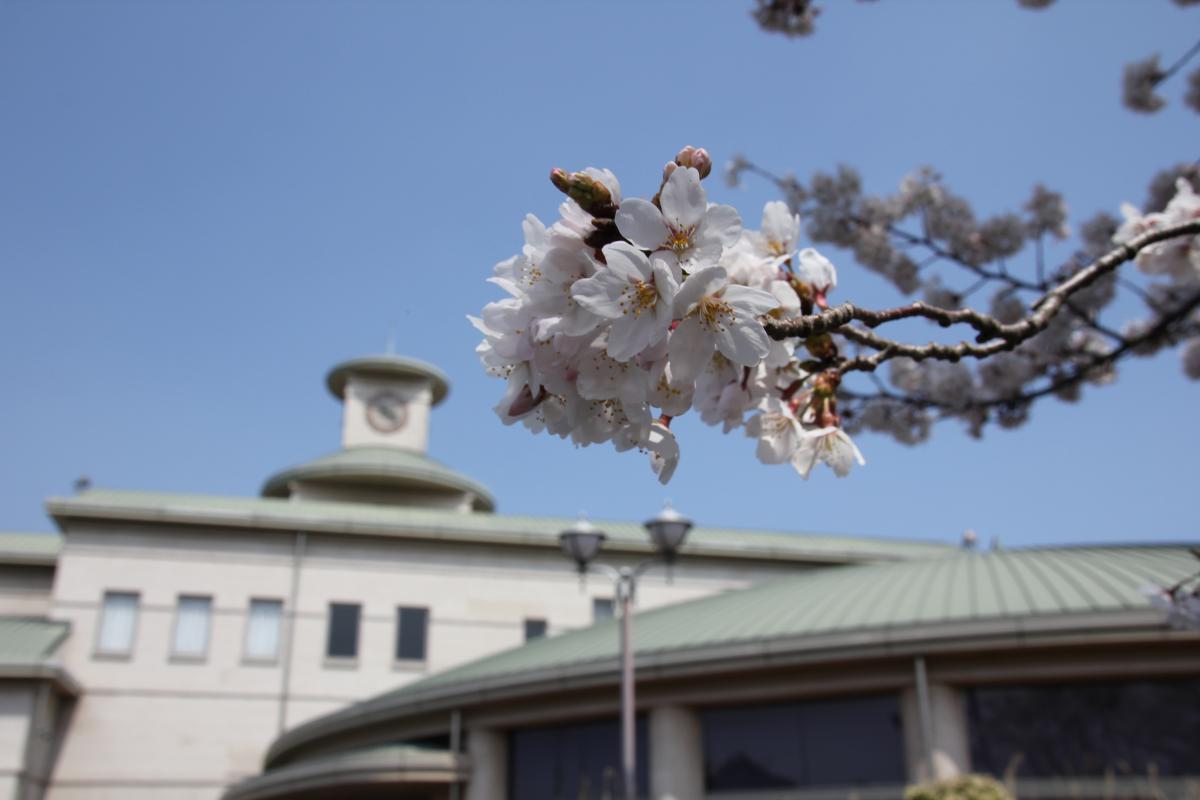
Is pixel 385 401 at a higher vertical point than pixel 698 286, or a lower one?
higher

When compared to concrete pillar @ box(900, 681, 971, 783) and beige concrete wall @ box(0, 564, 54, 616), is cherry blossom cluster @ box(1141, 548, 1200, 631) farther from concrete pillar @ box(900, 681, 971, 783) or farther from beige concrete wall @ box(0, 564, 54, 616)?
beige concrete wall @ box(0, 564, 54, 616)

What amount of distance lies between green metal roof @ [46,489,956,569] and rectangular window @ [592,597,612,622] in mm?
1535

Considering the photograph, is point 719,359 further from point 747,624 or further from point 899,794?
point 747,624

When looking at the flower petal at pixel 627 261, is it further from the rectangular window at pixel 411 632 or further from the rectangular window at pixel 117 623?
the rectangular window at pixel 117 623

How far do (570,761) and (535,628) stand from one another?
12358mm

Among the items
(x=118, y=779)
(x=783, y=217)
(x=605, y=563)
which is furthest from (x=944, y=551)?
(x=783, y=217)

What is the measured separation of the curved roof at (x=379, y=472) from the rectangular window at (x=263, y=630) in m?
5.29

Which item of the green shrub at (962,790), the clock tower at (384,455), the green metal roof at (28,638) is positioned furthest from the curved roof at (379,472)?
the green shrub at (962,790)

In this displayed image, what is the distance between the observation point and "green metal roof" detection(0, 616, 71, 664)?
2525 cm

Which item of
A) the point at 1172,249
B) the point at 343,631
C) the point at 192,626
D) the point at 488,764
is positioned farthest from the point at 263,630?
the point at 1172,249

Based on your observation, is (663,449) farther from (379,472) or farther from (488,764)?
(379,472)

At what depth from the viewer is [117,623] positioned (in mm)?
28109

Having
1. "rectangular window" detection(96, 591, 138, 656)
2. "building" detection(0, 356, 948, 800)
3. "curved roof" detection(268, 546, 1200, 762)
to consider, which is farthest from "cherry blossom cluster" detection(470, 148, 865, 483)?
"rectangular window" detection(96, 591, 138, 656)

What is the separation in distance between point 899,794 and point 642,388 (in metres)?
14.0
